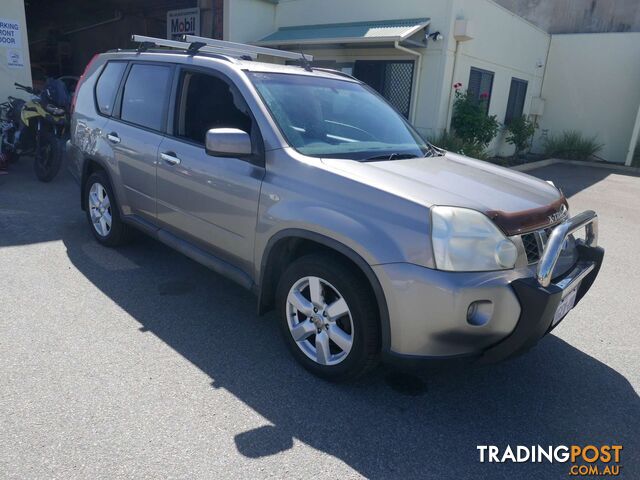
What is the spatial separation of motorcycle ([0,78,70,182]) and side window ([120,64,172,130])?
145 inches

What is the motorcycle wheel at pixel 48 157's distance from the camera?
750cm

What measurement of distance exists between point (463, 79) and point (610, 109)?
7.53 metres

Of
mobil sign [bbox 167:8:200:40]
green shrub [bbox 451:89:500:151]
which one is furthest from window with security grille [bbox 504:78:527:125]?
mobil sign [bbox 167:8:200:40]

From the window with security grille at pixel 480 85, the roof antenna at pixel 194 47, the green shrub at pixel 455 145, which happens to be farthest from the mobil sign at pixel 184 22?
the roof antenna at pixel 194 47

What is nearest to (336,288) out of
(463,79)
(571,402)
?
(571,402)

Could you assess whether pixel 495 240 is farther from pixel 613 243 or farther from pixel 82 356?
pixel 613 243

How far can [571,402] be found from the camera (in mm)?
3012

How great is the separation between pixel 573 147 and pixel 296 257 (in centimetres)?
1540

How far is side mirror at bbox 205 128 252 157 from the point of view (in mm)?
3031

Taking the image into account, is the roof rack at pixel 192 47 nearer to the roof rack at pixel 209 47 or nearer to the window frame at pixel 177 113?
the roof rack at pixel 209 47

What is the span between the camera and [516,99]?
15.2 metres

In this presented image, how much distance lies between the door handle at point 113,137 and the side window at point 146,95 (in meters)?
0.17

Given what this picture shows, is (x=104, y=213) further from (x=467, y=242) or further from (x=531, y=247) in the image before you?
(x=531, y=247)

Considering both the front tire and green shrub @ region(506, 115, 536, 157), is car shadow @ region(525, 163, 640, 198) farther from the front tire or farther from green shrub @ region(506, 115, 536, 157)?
the front tire
